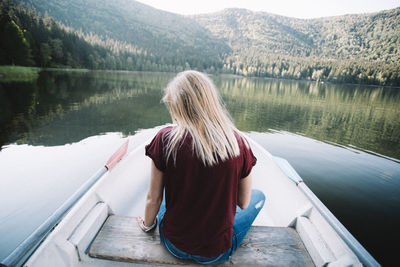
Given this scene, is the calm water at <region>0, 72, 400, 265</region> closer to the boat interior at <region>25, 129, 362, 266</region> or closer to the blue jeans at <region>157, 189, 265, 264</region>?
the boat interior at <region>25, 129, 362, 266</region>

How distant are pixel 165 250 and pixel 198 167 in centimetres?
102

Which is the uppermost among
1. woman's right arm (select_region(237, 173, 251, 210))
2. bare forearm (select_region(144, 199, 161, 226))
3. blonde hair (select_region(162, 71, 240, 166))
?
blonde hair (select_region(162, 71, 240, 166))

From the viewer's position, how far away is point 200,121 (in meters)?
1.33

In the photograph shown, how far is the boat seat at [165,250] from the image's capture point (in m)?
1.77

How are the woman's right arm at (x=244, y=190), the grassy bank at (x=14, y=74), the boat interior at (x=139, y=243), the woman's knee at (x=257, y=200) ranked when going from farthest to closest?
the grassy bank at (x=14, y=74), the woman's knee at (x=257, y=200), the boat interior at (x=139, y=243), the woman's right arm at (x=244, y=190)

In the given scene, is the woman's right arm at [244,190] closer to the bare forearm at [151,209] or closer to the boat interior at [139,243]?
the boat interior at [139,243]

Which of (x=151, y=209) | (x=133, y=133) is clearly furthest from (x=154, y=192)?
(x=133, y=133)

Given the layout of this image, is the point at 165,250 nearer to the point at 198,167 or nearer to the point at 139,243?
the point at 139,243

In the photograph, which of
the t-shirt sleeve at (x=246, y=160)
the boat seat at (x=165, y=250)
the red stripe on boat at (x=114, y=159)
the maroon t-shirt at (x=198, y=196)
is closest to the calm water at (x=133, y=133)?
the red stripe on boat at (x=114, y=159)

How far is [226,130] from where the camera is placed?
1.36 meters

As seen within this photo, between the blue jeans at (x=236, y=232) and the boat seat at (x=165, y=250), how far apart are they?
10cm

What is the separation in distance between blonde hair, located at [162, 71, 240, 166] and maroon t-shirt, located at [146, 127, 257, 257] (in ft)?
0.16

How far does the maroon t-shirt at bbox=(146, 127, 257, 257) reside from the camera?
51.0 inches

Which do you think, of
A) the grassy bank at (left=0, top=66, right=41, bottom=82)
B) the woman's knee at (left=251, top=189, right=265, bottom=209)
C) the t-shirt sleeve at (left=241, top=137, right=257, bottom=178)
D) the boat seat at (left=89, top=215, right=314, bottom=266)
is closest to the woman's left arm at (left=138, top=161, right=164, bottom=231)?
the boat seat at (left=89, top=215, right=314, bottom=266)
